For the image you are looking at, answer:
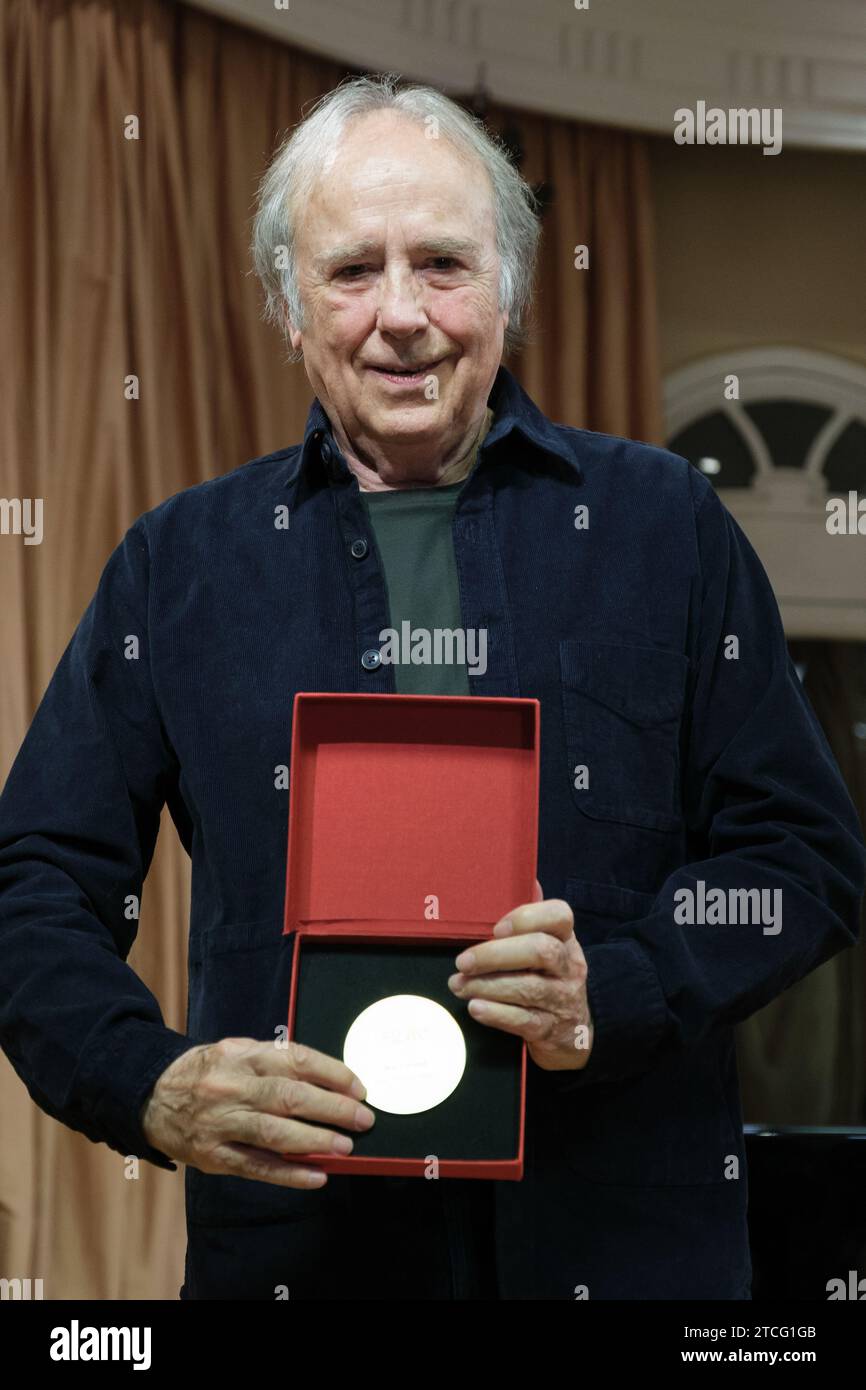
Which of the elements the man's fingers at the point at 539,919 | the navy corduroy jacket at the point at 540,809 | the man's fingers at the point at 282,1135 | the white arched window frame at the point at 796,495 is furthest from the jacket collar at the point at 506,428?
the white arched window frame at the point at 796,495

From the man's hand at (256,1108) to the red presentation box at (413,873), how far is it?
20 millimetres

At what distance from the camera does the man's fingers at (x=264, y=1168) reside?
3.37 feet

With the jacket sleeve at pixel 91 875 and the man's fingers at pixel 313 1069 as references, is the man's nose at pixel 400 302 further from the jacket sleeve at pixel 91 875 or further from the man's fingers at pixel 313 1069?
the man's fingers at pixel 313 1069

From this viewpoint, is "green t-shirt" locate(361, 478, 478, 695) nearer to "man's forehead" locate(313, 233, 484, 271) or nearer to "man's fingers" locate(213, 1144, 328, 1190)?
"man's forehead" locate(313, 233, 484, 271)

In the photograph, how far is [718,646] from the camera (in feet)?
4.23

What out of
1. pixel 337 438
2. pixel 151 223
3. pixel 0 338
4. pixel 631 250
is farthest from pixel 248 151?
pixel 337 438

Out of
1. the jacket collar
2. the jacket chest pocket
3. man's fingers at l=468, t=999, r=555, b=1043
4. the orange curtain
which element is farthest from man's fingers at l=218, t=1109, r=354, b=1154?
the orange curtain

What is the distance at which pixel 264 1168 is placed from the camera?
1041 millimetres

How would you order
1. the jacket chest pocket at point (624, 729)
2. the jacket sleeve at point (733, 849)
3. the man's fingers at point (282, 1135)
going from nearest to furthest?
the man's fingers at point (282, 1135)
the jacket sleeve at point (733, 849)
the jacket chest pocket at point (624, 729)

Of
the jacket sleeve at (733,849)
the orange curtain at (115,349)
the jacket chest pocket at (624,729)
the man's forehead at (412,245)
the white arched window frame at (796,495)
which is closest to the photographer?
the jacket sleeve at (733,849)

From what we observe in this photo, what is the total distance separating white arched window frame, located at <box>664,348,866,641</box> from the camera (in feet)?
13.3

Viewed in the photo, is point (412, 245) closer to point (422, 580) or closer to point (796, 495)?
point (422, 580)

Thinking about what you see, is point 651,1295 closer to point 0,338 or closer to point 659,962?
point 659,962

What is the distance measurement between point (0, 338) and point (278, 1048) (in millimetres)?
2312
